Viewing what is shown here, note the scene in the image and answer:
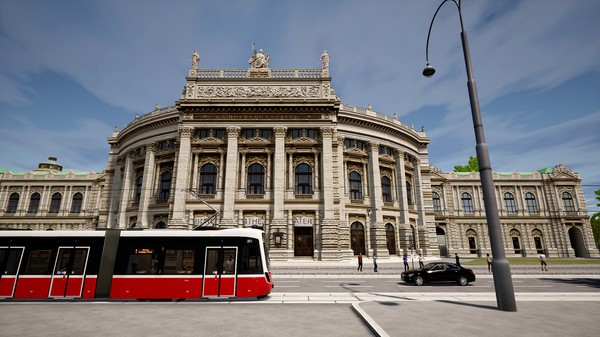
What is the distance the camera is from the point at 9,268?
1226 centimetres

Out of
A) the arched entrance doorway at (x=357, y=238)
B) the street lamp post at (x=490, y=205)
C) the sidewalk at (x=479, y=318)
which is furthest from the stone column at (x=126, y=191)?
the street lamp post at (x=490, y=205)

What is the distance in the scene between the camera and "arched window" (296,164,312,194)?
3338 centimetres

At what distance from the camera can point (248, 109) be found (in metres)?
33.9

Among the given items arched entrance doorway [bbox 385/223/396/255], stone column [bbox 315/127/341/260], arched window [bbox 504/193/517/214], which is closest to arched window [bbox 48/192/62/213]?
stone column [bbox 315/127/341/260]

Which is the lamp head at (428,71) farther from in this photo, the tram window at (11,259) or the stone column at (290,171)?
the stone column at (290,171)

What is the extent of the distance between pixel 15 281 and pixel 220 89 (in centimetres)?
2694

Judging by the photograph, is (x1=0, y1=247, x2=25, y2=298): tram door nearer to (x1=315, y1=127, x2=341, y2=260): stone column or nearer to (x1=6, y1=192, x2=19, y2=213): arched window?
(x1=315, y1=127, x2=341, y2=260): stone column

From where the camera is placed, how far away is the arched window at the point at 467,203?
181 ft

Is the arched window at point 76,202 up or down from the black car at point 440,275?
up

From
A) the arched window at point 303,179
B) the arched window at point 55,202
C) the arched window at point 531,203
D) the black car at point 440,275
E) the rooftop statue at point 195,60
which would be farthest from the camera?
the arched window at point 55,202

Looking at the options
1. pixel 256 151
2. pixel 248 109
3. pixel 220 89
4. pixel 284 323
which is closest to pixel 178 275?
pixel 284 323

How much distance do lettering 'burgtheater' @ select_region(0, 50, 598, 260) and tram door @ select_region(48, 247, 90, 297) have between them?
1631 centimetres

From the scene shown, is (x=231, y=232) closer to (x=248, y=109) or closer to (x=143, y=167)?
(x=248, y=109)

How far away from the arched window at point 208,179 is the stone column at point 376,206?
754 inches
